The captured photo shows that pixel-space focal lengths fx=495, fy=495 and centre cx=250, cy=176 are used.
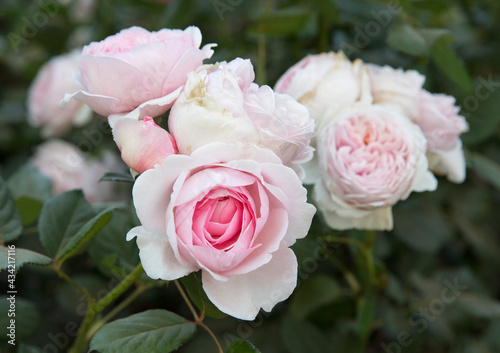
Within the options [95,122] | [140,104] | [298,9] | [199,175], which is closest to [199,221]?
[199,175]

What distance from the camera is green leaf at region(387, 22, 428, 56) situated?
83cm

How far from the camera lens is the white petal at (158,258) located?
0.48 meters

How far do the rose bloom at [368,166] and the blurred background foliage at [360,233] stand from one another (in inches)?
3.6

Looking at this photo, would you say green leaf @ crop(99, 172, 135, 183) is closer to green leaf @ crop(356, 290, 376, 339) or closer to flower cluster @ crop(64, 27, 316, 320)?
flower cluster @ crop(64, 27, 316, 320)

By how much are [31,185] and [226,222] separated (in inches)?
22.9

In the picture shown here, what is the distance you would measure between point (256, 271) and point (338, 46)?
85 centimetres

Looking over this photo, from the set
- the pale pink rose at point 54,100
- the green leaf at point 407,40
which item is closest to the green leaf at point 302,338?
the green leaf at point 407,40

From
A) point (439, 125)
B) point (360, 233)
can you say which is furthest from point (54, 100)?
point (439, 125)

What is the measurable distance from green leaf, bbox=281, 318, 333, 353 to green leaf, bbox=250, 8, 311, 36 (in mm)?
586

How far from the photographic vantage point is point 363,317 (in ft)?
2.92

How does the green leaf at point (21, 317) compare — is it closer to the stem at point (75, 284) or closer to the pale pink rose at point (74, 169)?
the stem at point (75, 284)

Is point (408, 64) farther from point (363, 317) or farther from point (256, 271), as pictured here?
point (256, 271)

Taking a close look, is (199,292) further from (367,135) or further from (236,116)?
(367,135)

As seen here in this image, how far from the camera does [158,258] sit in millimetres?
493
